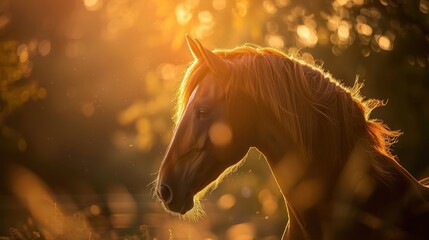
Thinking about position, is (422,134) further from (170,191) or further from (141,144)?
(141,144)

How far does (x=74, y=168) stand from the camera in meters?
27.2

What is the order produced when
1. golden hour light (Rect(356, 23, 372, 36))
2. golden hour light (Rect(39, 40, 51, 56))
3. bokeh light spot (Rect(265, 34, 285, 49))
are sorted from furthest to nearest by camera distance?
1. golden hour light (Rect(39, 40, 51, 56))
2. bokeh light spot (Rect(265, 34, 285, 49))
3. golden hour light (Rect(356, 23, 372, 36))

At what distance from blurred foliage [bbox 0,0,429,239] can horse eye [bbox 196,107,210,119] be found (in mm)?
11134

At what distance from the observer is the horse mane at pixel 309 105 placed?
317cm

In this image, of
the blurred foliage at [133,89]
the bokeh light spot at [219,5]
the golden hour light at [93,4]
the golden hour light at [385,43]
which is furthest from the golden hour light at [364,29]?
the golden hour light at [93,4]

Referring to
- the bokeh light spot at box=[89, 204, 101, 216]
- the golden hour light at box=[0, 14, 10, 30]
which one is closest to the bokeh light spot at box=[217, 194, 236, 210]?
the bokeh light spot at box=[89, 204, 101, 216]

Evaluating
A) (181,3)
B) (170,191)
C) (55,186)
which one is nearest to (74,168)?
(55,186)

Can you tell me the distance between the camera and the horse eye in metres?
3.28

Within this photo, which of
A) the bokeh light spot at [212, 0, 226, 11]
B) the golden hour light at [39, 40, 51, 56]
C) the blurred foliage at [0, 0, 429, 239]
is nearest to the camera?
the blurred foliage at [0, 0, 429, 239]

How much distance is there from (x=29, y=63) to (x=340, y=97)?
2370 centimetres

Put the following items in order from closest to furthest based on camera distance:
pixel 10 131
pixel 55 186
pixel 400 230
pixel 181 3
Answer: pixel 400 230
pixel 181 3
pixel 10 131
pixel 55 186

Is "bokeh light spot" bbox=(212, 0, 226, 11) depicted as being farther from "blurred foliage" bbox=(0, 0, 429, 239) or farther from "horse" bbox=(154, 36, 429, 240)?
"horse" bbox=(154, 36, 429, 240)

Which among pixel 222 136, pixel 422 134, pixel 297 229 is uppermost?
pixel 222 136

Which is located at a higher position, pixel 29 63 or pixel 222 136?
pixel 222 136
